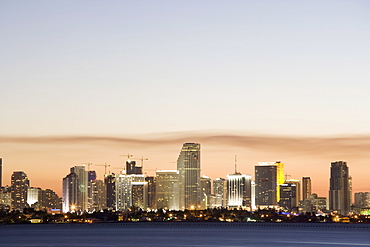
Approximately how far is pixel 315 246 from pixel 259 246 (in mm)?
13332

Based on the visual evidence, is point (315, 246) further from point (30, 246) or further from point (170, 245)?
point (30, 246)

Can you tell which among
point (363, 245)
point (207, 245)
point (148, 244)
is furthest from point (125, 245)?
point (363, 245)

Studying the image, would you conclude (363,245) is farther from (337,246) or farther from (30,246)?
(30,246)

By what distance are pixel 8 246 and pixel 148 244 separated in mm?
33957

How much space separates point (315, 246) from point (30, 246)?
6817 centimetres

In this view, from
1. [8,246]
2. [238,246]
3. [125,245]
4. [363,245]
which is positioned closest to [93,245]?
[125,245]

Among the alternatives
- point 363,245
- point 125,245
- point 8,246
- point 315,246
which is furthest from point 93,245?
point 363,245

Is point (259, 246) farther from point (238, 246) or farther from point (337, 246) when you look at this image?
point (337, 246)

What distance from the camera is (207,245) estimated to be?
183375 mm

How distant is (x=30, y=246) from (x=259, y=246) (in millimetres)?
55008

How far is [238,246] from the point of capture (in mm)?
178000

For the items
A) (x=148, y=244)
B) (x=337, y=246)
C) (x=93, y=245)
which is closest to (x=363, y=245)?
(x=337, y=246)

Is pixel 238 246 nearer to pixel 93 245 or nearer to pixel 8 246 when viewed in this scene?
pixel 93 245

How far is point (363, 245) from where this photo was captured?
186 metres
